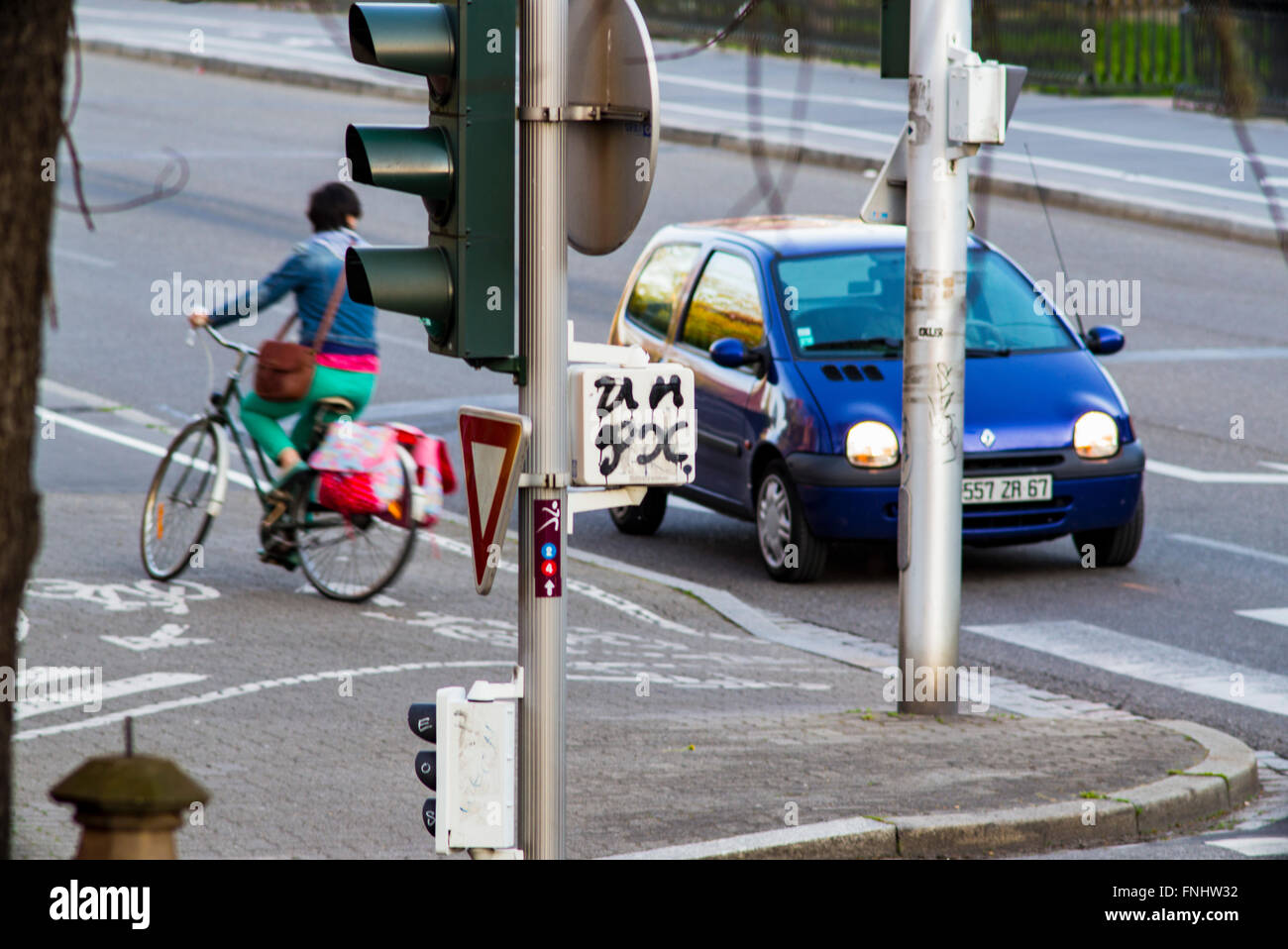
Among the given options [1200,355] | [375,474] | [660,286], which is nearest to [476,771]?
[375,474]

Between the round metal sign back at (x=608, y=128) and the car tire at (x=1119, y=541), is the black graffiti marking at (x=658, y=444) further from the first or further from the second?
the car tire at (x=1119, y=541)

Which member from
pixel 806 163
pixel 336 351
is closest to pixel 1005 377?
pixel 336 351

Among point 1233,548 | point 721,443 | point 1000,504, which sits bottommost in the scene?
point 1233,548

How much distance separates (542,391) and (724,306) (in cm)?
704

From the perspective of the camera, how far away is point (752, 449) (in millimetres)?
11953

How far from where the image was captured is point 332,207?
1099 centimetres

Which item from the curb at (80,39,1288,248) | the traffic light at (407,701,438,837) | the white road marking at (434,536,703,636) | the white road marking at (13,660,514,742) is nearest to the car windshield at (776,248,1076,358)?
the white road marking at (434,536,703,636)

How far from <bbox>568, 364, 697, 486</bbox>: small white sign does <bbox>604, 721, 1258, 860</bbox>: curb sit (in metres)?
1.59

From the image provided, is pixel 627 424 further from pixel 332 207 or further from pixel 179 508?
pixel 179 508

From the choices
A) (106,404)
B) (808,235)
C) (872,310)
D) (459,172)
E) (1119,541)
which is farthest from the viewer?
(106,404)
